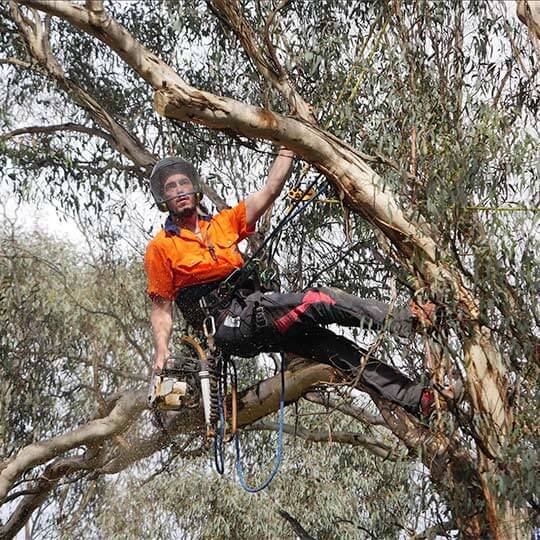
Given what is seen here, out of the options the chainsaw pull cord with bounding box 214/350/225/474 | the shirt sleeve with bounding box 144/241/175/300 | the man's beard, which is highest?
the man's beard

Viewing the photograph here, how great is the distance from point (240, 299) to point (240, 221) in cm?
44

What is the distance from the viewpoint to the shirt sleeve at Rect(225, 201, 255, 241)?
5.76m

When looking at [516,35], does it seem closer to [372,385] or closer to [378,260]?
[378,260]

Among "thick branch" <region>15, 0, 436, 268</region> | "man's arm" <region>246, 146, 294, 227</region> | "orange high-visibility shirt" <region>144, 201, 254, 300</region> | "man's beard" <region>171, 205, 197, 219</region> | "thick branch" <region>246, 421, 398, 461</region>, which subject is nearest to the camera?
"thick branch" <region>15, 0, 436, 268</region>

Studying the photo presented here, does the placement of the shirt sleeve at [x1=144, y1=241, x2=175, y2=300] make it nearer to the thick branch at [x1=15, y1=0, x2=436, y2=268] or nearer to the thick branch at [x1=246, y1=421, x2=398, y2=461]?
the thick branch at [x1=15, y1=0, x2=436, y2=268]

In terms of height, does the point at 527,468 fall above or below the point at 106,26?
below

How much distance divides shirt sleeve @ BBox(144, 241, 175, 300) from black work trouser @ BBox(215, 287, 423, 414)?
0.33m

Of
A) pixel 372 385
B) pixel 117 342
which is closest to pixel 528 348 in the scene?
pixel 372 385

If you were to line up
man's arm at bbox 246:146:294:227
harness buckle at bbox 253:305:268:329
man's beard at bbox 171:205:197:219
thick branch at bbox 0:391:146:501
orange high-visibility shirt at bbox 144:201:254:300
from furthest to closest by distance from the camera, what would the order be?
thick branch at bbox 0:391:146:501 < man's beard at bbox 171:205:197:219 < orange high-visibility shirt at bbox 144:201:254:300 < man's arm at bbox 246:146:294:227 < harness buckle at bbox 253:305:268:329

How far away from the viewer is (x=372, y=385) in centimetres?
536

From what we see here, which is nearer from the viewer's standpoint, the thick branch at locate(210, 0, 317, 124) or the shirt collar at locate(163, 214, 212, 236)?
the thick branch at locate(210, 0, 317, 124)

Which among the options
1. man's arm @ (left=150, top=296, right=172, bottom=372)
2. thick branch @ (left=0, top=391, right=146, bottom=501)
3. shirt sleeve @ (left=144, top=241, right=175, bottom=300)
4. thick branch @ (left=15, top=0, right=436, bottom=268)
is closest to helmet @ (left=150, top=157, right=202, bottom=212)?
shirt sleeve @ (left=144, top=241, right=175, bottom=300)

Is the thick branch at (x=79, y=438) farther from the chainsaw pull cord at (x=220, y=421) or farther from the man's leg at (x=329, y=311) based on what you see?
the man's leg at (x=329, y=311)

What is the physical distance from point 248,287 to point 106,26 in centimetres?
182
